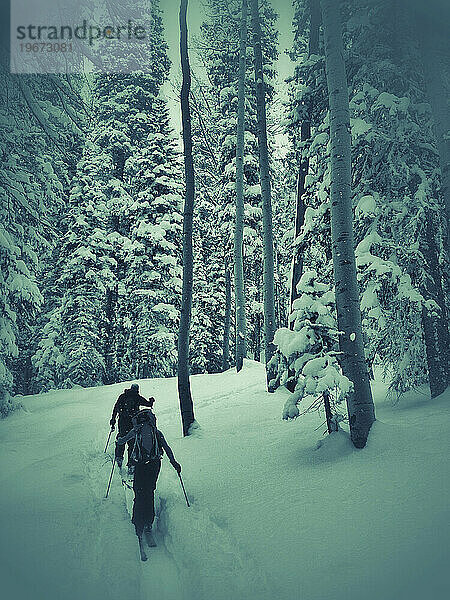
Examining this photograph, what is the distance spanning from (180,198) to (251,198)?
12.5ft

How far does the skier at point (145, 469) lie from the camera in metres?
5.53

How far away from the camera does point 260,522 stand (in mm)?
4910

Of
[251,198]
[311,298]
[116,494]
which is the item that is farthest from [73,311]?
[311,298]

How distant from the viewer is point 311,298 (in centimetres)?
652

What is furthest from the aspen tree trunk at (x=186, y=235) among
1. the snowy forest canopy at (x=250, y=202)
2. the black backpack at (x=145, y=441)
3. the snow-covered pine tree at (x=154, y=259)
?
the snow-covered pine tree at (x=154, y=259)

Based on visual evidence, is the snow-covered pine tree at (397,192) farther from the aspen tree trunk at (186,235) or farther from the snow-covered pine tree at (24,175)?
the snow-covered pine tree at (24,175)

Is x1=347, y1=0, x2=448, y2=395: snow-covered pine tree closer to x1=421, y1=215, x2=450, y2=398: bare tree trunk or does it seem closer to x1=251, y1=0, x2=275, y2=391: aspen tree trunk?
x1=421, y1=215, x2=450, y2=398: bare tree trunk

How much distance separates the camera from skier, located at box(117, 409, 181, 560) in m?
5.53

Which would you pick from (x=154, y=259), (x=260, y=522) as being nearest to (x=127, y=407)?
(x=260, y=522)

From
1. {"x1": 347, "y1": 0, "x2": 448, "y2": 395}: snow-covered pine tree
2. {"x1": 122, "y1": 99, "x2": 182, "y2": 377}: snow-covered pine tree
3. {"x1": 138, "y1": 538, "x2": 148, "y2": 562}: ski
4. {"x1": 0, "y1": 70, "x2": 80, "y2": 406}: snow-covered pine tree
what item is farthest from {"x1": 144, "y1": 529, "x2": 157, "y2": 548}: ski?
{"x1": 122, "y1": 99, "x2": 182, "y2": 377}: snow-covered pine tree

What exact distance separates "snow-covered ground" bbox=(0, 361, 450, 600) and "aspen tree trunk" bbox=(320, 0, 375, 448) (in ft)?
1.16

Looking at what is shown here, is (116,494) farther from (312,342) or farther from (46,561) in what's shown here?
(312,342)

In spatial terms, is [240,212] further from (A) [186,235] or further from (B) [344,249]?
(B) [344,249]

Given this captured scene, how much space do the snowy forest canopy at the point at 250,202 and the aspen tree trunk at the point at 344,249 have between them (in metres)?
0.04
